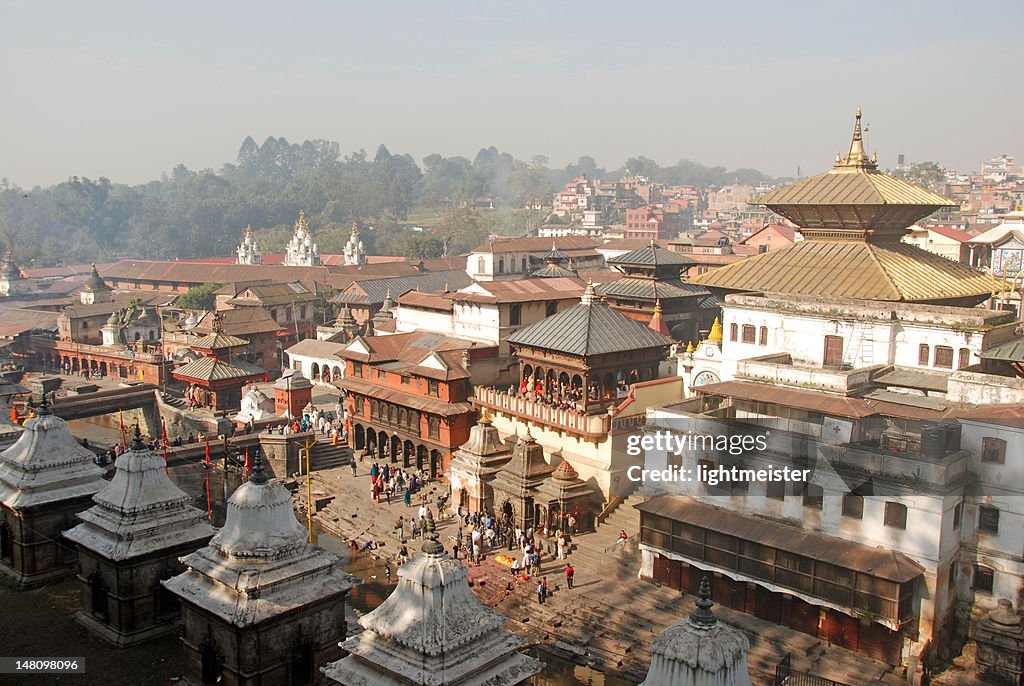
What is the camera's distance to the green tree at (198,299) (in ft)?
244

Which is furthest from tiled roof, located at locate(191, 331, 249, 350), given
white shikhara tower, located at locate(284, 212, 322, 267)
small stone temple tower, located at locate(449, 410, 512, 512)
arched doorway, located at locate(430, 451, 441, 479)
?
white shikhara tower, located at locate(284, 212, 322, 267)

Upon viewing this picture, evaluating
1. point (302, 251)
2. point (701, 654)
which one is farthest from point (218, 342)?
point (302, 251)

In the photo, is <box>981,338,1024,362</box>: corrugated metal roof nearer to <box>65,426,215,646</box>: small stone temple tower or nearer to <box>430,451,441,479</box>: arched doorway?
<box>430,451,441,479</box>: arched doorway

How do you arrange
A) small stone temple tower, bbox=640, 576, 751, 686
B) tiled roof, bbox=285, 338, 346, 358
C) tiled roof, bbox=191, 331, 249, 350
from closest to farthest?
1. small stone temple tower, bbox=640, 576, 751, 686
2. tiled roof, bbox=191, 331, 249, 350
3. tiled roof, bbox=285, 338, 346, 358

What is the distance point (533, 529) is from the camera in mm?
27375

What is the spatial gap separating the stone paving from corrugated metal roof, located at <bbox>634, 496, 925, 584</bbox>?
2118 millimetres

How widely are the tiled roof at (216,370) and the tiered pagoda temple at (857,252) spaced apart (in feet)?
79.4

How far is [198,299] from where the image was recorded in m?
74.7

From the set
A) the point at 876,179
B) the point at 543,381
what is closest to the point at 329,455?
the point at 543,381

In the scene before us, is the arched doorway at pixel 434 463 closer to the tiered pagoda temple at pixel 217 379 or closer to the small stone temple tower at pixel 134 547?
the tiered pagoda temple at pixel 217 379

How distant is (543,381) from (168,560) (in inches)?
658

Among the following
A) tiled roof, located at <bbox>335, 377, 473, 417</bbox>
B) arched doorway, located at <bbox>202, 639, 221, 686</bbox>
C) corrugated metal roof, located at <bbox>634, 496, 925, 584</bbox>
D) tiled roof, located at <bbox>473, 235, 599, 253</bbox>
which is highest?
tiled roof, located at <bbox>473, 235, 599, 253</bbox>

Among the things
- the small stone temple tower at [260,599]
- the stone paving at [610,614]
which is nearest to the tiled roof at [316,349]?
the stone paving at [610,614]

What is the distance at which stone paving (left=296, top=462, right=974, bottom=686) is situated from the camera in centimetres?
1927
